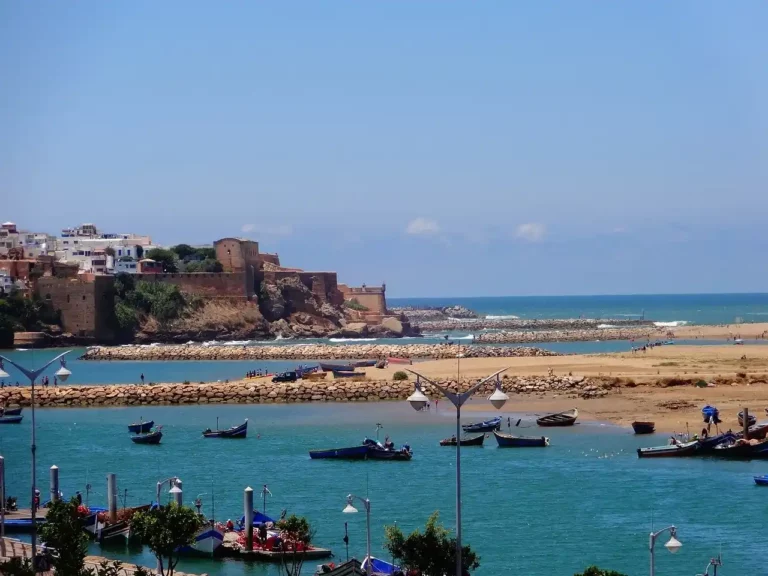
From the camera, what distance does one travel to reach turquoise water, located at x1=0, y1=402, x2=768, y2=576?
25094 millimetres

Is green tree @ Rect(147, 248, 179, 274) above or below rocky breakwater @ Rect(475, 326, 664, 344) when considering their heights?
above

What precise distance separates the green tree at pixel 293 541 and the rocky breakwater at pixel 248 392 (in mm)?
29172

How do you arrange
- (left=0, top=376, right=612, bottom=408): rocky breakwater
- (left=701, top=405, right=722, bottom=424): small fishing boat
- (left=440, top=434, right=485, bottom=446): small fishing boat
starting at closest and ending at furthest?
(left=701, top=405, right=722, bottom=424): small fishing boat, (left=440, top=434, right=485, bottom=446): small fishing boat, (left=0, top=376, right=612, bottom=408): rocky breakwater

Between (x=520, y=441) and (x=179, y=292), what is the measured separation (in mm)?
67151

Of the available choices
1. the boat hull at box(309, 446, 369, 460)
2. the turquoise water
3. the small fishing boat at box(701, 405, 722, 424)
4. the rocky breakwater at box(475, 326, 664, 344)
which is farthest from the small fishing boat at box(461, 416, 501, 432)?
the rocky breakwater at box(475, 326, 664, 344)

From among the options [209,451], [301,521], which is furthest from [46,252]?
[301,521]

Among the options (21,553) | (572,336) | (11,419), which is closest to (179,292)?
(572,336)

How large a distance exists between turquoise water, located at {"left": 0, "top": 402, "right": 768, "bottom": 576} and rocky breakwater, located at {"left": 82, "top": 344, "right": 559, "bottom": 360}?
33117 millimetres

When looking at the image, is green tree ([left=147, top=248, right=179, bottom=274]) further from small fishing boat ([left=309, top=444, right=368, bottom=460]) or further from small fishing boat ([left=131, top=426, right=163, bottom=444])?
small fishing boat ([left=309, top=444, right=368, bottom=460])

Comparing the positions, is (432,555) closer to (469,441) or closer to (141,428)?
(469,441)

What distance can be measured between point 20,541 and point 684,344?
6713cm

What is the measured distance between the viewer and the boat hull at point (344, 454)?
3680cm

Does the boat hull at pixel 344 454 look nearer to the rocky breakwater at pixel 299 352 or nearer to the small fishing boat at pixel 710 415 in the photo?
the small fishing boat at pixel 710 415

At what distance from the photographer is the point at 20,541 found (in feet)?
80.8
